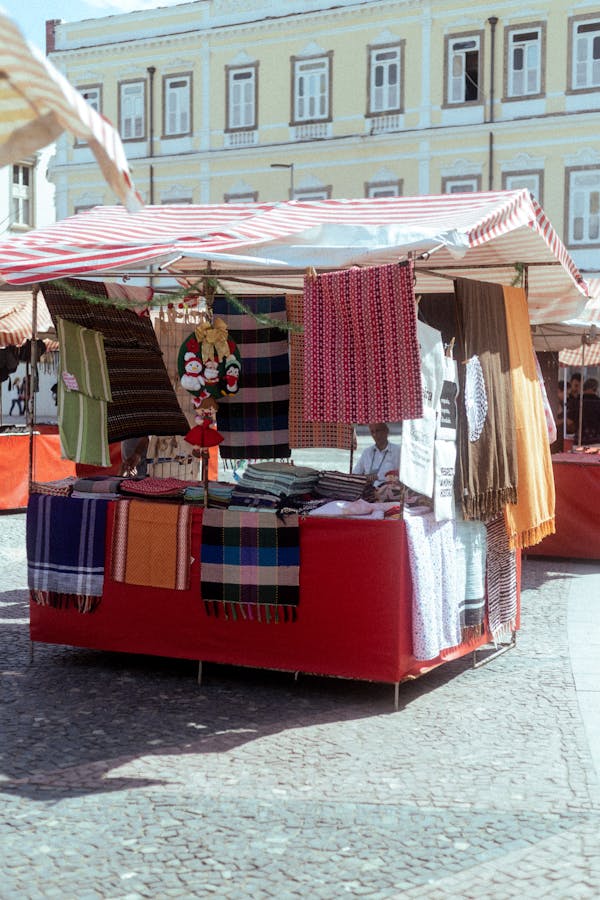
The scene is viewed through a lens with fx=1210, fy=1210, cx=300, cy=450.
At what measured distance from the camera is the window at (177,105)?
3656 cm

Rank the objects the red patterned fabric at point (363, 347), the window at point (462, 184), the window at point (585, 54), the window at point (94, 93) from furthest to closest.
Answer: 1. the window at point (94, 93)
2. the window at point (462, 184)
3. the window at point (585, 54)
4. the red patterned fabric at point (363, 347)

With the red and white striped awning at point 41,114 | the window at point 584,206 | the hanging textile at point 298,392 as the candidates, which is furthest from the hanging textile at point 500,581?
the window at point 584,206

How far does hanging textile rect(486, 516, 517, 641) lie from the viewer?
7728 mm

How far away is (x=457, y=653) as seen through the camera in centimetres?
729

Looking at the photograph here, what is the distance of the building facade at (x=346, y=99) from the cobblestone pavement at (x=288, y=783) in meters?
26.3

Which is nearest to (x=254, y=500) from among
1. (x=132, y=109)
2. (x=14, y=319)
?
(x=14, y=319)

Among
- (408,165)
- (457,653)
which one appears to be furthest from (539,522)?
(408,165)

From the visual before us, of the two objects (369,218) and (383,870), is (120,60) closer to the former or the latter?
(369,218)

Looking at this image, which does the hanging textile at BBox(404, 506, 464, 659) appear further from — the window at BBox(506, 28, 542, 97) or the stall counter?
the window at BBox(506, 28, 542, 97)

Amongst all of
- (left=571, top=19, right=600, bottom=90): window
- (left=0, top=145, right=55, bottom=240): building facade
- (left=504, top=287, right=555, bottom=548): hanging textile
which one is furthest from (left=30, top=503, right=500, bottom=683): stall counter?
(left=0, top=145, right=55, bottom=240): building facade

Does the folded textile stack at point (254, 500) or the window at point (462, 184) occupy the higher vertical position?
the window at point (462, 184)

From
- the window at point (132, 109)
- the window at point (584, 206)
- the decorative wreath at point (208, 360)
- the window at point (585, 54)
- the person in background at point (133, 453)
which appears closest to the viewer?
the decorative wreath at point (208, 360)

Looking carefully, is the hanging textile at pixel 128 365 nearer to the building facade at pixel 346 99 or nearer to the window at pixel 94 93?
the building facade at pixel 346 99

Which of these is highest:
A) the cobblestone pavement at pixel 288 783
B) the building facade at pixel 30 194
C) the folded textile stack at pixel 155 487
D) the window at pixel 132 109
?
the window at pixel 132 109
